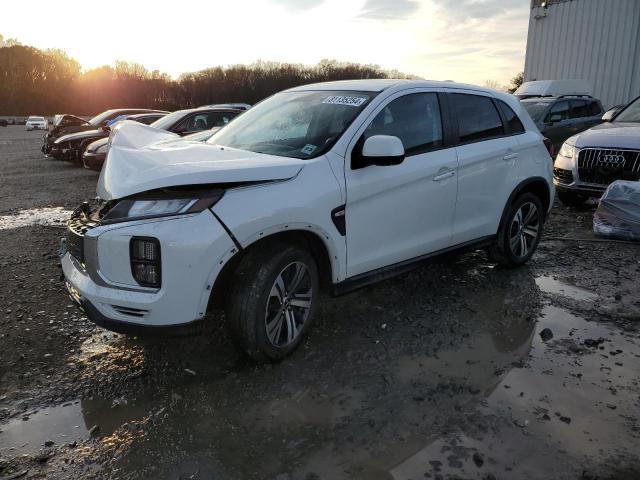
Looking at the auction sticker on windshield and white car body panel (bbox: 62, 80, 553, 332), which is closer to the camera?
white car body panel (bbox: 62, 80, 553, 332)

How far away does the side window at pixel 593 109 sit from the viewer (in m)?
12.2

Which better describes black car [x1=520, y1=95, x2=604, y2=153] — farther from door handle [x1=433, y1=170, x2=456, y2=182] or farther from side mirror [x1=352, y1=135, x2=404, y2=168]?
side mirror [x1=352, y1=135, x2=404, y2=168]

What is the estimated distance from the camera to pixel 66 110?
66.2 metres

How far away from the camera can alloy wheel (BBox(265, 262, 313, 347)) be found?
3.21 meters

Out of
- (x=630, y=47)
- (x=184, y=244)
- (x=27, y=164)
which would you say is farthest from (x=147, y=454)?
(x=630, y=47)

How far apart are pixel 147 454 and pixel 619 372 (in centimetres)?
284

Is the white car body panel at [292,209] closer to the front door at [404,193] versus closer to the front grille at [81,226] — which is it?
the front door at [404,193]

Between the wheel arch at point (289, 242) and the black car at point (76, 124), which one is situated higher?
the black car at point (76, 124)

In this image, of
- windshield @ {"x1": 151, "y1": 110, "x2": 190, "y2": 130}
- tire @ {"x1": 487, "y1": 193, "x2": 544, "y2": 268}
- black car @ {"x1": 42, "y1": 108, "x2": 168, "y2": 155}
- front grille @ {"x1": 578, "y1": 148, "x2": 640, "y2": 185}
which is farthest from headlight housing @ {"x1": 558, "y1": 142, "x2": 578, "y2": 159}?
black car @ {"x1": 42, "y1": 108, "x2": 168, "y2": 155}

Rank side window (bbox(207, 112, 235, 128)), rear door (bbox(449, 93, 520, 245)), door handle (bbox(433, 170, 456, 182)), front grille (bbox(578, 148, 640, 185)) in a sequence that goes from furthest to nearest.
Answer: side window (bbox(207, 112, 235, 128)), front grille (bbox(578, 148, 640, 185)), rear door (bbox(449, 93, 520, 245)), door handle (bbox(433, 170, 456, 182))

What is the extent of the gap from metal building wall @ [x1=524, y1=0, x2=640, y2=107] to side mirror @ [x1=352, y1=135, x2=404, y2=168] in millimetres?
16699

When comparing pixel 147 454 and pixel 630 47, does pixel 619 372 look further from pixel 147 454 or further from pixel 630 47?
pixel 630 47

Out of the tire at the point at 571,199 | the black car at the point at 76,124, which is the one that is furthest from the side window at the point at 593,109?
the black car at the point at 76,124

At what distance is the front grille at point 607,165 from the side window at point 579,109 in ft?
16.7
